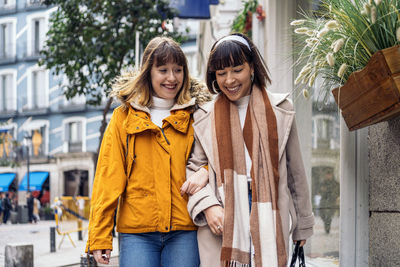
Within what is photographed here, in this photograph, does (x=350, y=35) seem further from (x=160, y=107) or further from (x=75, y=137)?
(x=75, y=137)

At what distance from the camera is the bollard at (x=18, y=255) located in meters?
7.73

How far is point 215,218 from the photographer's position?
274 centimetres

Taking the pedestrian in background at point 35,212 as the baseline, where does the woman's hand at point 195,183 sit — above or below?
above

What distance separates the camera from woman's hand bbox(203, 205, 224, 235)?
274 cm

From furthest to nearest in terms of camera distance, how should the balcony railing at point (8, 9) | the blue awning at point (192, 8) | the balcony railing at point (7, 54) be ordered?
the balcony railing at point (7, 54) → the balcony railing at point (8, 9) → the blue awning at point (192, 8)

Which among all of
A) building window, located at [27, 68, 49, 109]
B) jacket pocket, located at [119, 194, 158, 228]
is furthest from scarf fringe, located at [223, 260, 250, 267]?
building window, located at [27, 68, 49, 109]

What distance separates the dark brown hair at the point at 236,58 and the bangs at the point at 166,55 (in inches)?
9.9

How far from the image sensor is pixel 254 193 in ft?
8.86

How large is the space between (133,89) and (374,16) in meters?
1.39

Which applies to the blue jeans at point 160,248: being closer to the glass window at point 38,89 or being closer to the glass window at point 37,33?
the glass window at point 38,89

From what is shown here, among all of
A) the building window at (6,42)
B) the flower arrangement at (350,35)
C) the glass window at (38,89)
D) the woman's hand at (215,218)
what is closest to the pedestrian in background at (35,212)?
the glass window at (38,89)

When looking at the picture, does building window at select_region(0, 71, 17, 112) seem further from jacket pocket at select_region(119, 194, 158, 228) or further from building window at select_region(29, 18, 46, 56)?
jacket pocket at select_region(119, 194, 158, 228)

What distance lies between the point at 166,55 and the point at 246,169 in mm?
817

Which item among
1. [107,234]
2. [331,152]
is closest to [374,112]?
[107,234]
